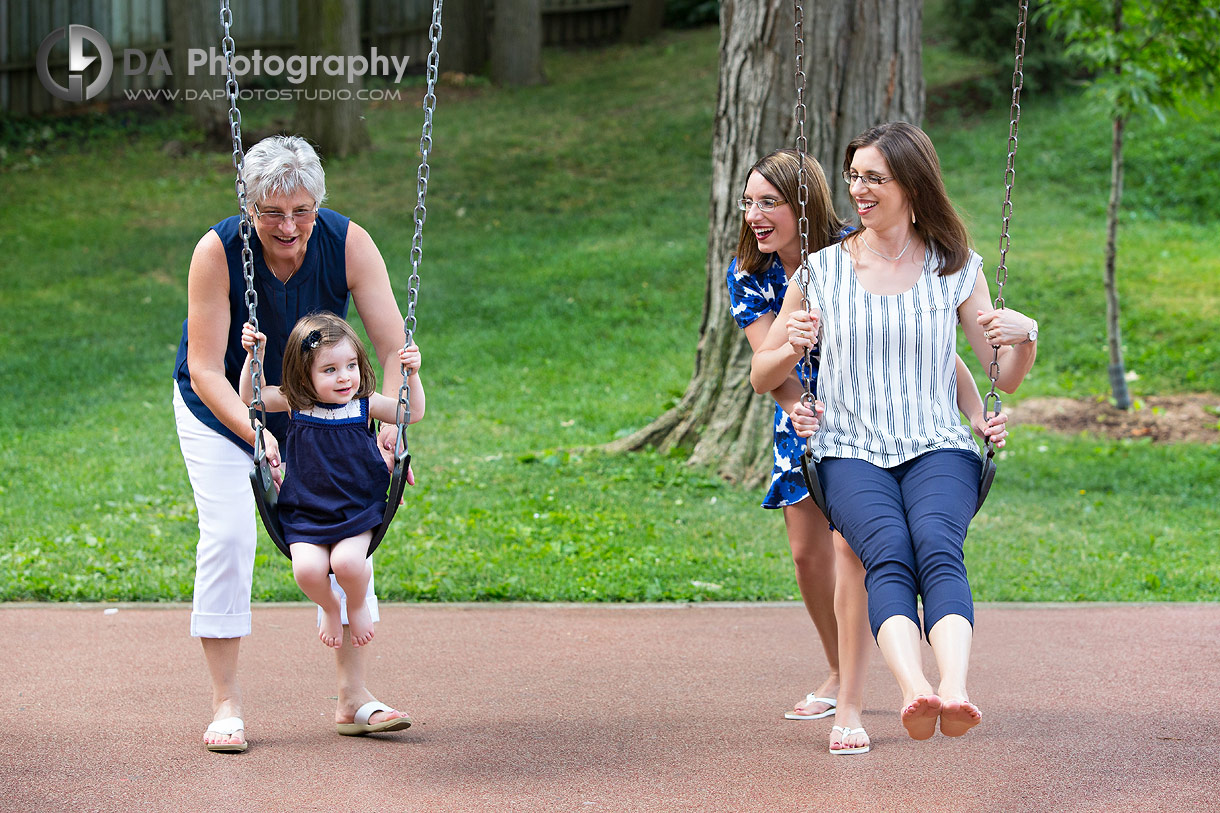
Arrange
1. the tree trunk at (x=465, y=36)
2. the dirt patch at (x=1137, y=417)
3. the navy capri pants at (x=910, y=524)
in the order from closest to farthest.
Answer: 1. the navy capri pants at (x=910, y=524)
2. the dirt patch at (x=1137, y=417)
3. the tree trunk at (x=465, y=36)

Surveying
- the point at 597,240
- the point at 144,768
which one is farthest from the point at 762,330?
the point at 597,240

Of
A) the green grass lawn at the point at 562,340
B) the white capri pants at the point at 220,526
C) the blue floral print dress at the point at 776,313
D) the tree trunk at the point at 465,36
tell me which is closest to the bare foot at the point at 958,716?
the blue floral print dress at the point at 776,313

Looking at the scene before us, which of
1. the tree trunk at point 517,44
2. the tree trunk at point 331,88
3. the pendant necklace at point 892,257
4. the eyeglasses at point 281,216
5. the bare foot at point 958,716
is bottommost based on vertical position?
the bare foot at point 958,716

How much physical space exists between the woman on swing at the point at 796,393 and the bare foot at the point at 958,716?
2.17ft

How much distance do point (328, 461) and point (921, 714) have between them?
1.81m

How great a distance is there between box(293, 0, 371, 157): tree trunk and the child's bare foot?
1257 cm

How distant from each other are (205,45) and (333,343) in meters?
14.6

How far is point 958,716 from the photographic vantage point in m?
3.05

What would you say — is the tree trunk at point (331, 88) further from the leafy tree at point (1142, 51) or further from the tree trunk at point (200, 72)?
the leafy tree at point (1142, 51)

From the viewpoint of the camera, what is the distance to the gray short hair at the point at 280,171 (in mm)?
3557

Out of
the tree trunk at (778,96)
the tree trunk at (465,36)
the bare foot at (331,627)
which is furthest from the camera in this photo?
the tree trunk at (465,36)

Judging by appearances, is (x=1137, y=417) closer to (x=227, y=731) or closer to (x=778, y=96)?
(x=778, y=96)

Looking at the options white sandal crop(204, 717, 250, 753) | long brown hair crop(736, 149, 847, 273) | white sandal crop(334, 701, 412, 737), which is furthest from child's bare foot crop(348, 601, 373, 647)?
long brown hair crop(736, 149, 847, 273)

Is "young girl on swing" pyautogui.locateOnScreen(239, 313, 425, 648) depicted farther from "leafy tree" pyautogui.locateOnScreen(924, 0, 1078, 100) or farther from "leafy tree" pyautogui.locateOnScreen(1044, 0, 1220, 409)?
"leafy tree" pyautogui.locateOnScreen(924, 0, 1078, 100)
